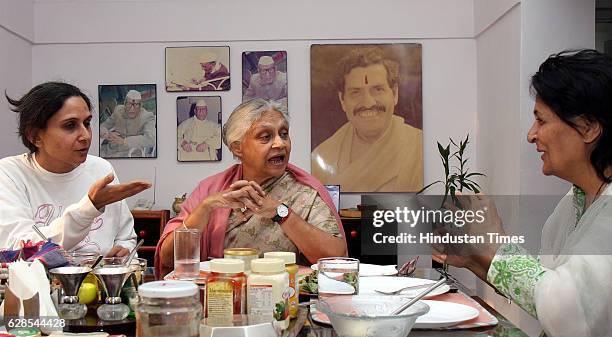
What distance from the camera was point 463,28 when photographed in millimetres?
5203

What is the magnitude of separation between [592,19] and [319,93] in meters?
2.10

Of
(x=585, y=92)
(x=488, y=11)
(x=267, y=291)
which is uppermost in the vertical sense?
(x=488, y=11)

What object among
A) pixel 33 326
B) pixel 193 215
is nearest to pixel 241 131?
pixel 193 215

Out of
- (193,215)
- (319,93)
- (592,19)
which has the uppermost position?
(592,19)

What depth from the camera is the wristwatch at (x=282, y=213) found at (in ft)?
8.00

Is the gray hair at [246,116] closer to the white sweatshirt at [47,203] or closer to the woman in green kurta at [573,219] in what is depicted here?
the white sweatshirt at [47,203]

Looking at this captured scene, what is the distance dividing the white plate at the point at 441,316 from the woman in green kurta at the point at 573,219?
7.3 inches

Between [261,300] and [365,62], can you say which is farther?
[365,62]

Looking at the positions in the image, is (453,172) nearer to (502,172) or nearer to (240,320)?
(502,172)

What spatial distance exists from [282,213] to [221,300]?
3.55 ft

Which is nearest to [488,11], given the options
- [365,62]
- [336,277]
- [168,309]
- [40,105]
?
[365,62]

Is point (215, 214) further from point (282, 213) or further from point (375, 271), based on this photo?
point (375, 271)

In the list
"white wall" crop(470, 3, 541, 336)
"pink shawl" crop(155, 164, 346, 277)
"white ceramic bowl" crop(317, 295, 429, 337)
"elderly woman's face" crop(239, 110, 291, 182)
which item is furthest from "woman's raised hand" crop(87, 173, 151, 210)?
"white wall" crop(470, 3, 541, 336)

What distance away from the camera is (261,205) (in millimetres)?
2398
